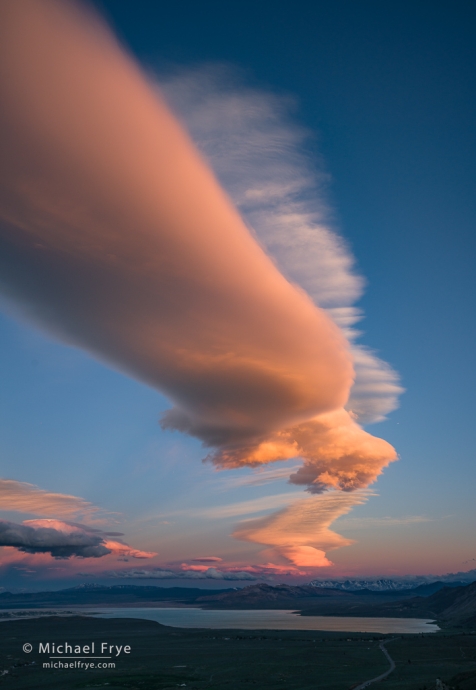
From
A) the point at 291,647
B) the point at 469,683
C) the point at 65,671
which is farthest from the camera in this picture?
the point at 291,647

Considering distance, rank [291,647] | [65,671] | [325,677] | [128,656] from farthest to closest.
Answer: [291,647]
[128,656]
[65,671]
[325,677]

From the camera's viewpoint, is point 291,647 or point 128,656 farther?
point 291,647

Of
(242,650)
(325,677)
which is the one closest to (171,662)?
(242,650)

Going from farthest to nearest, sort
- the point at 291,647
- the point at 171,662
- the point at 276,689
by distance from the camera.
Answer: the point at 291,647
the point at 171,662
the point at 276,689

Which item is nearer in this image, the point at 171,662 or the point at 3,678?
the point at 3,678

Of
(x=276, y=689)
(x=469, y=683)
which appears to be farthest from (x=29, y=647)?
(x=469, y=683)

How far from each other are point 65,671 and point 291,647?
86.6 metres

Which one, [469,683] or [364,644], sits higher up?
[469,683]

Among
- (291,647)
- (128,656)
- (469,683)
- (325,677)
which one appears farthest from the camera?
(291,647)

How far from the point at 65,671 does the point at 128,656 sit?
3480cm

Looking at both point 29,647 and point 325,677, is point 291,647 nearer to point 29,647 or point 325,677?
point 325,677

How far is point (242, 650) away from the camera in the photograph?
17862 centimetres

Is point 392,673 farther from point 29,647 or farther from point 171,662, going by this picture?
point 29,647

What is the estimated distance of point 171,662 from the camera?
15088cm
